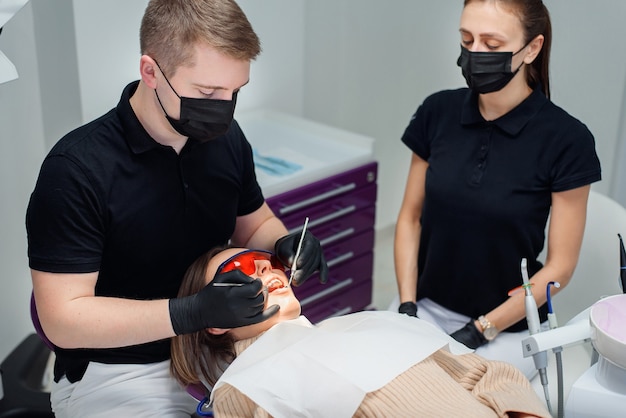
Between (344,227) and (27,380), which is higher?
(344,227)

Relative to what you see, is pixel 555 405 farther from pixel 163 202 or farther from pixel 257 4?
pixel 257 4

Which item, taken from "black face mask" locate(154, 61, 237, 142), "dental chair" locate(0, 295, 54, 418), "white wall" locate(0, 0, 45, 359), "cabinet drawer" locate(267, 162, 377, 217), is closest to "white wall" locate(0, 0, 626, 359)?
"white wall" locate(0, 0, 45, 359)

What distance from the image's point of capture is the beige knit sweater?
1348 mm

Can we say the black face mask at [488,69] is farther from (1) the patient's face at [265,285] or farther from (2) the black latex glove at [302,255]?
(1) the patient's face at [265,285]

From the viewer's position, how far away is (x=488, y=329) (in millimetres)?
1892

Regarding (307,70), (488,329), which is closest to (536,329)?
(488,329)

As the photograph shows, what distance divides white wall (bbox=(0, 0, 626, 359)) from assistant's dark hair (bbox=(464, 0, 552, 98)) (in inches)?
28.1

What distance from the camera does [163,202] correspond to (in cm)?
162

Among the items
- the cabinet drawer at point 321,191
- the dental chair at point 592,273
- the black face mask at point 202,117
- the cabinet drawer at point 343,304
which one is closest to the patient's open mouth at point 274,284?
the black face mask at point 202,117

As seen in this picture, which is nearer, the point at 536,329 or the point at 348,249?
the point at 536,329

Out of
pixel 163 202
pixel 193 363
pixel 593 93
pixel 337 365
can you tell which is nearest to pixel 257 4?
pixel 593 93

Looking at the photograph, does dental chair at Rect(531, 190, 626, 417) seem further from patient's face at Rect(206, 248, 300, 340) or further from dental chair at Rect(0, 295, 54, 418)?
dental chair at Rect(0, 295, 54, 418)

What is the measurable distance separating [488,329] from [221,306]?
2.45 ft

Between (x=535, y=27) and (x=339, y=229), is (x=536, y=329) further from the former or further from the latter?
(x=339, y=229)
